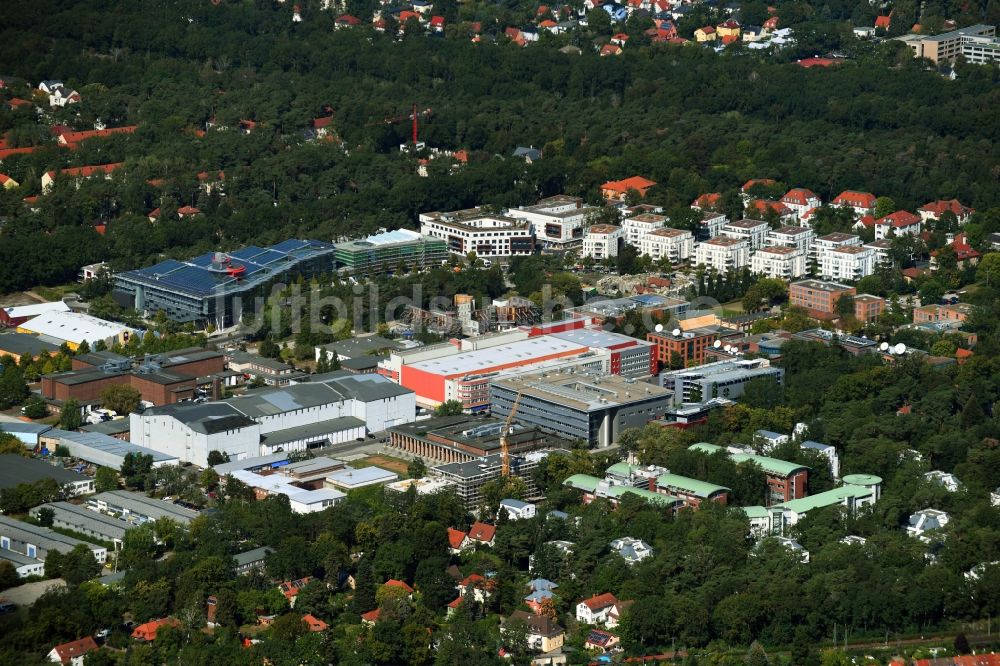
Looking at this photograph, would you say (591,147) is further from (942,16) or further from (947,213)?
(942,16)

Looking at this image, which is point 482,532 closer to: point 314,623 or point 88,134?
point 314,623

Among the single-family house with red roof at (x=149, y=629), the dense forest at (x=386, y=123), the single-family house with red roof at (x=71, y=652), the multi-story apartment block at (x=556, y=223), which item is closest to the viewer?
the single-family house with red roof at (x=71, y=652)

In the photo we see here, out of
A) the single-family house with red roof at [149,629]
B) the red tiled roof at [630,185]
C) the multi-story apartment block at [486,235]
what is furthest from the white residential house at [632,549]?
the red tiled roof at [630,185]

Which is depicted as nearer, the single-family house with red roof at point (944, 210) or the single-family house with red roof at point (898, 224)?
the single-family house with red roof at point (898, 224)

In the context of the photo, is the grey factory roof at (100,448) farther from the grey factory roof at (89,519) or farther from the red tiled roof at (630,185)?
the red tiled roof at (630,185)

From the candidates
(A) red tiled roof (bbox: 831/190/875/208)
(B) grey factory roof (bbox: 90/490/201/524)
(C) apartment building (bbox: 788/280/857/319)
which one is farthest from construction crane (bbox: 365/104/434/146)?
(B) grey factory roof (bbox: 90/490/201/524)

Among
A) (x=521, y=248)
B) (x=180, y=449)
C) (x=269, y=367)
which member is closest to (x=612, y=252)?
(x=521, y=248)
